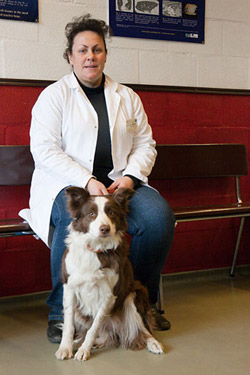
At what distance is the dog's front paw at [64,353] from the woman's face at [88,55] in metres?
1.44

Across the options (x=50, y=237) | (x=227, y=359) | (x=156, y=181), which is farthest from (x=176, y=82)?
(x=227, y=359)

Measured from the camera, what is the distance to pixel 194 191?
12.0 ft

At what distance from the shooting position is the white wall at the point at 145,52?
3018 millimetres

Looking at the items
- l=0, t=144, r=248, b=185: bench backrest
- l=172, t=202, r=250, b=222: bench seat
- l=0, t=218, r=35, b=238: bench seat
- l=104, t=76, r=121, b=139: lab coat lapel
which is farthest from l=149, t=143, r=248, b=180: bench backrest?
l=0, t=218, r=35, b=238: bench seat

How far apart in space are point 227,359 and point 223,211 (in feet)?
3.53

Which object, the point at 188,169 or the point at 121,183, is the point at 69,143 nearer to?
the point at 121,183

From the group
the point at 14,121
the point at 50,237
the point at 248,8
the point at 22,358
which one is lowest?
the point at 22,358

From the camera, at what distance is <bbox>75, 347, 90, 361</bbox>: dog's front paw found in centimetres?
215

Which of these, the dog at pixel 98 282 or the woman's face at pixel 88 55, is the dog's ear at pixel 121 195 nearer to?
the dog at pixel 98 282

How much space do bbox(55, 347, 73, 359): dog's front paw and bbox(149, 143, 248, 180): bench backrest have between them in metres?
1.45

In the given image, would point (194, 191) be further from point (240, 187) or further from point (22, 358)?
point (22, 358)

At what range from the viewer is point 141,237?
2.50 meters

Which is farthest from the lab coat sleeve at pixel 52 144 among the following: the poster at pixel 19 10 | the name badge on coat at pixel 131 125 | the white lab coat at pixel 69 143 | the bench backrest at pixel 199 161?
the bench backrest at pixel 199 161

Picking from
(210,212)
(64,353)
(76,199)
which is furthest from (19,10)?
(64,353)
